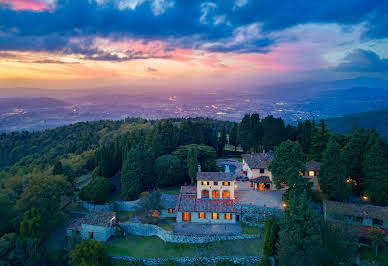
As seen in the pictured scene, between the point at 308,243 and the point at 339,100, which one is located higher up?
the point at 339,100

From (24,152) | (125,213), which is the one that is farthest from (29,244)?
(24,152)

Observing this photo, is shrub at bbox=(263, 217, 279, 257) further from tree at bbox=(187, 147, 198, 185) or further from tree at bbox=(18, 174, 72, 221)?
tree at bbox=(18, 174, 72, 221)

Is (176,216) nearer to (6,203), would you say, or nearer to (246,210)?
(246,210)

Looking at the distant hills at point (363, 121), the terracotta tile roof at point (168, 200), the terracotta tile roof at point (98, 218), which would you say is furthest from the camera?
the distant hills at point (363, 121)

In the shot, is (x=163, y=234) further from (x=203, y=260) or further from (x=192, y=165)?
(x=192, y=165)

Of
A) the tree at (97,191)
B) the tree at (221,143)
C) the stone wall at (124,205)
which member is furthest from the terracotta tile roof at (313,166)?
the tree at (97,191)

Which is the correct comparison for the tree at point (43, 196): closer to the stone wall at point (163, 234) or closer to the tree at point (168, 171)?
the stone wall at point (163, 234)

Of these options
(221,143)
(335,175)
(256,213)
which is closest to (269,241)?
(256,213)
